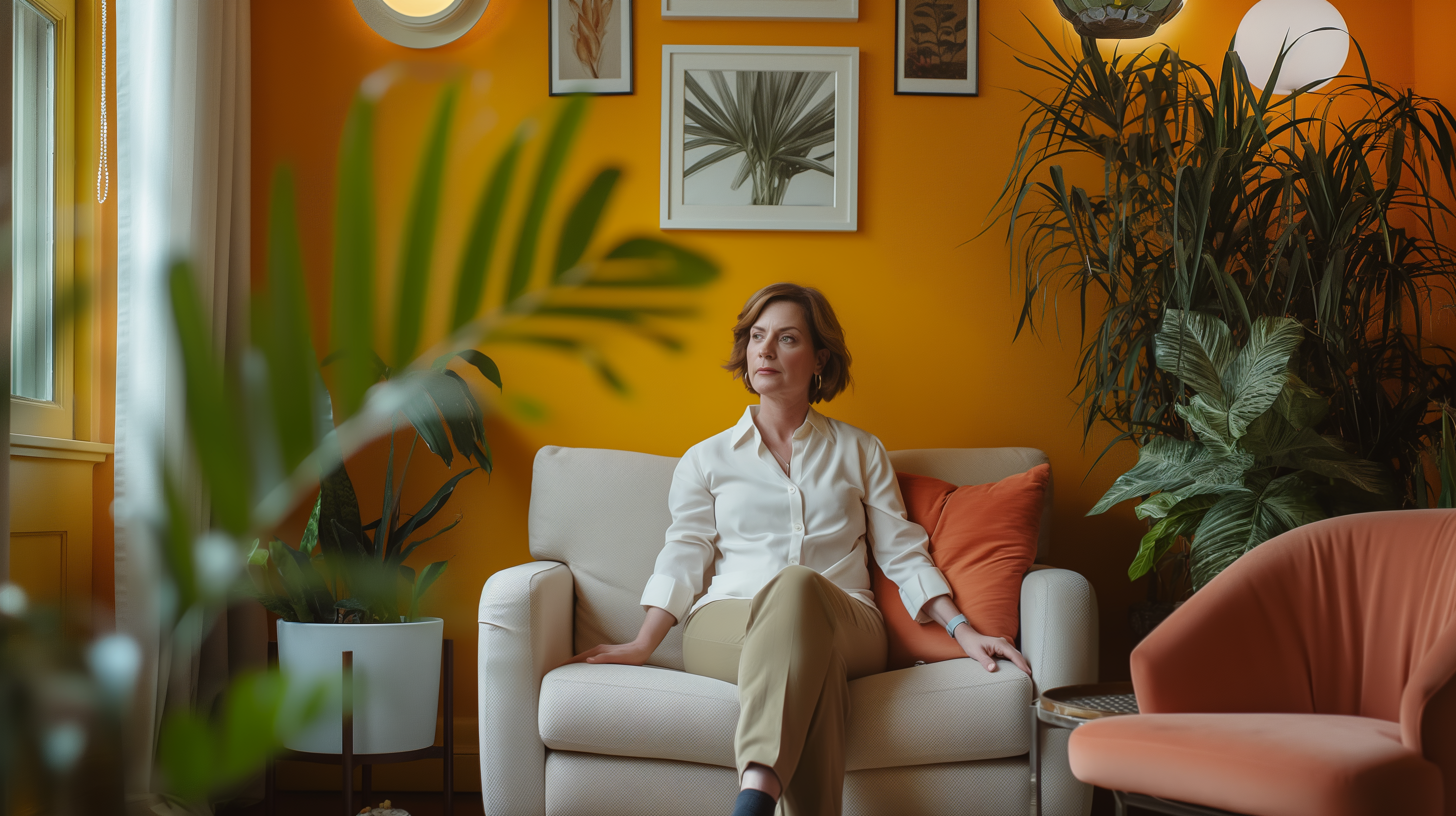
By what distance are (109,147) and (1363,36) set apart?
337 centimetres

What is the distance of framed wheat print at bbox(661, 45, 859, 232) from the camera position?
2.88 meters

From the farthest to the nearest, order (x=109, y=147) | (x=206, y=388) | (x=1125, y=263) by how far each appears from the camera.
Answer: (x=1125, y=263) → (x=109, y=147) → (x=206, y=388)

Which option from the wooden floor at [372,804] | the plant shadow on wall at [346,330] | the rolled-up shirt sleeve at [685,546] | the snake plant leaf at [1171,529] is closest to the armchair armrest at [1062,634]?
the snake plant leaf at [1171,529]

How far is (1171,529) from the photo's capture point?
7.19 ft

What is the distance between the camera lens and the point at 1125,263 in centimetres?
261

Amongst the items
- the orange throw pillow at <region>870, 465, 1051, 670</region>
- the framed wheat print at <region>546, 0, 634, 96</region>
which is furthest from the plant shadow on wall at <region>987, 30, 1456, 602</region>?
the framed wheat print at <region>546, 0, 634, 96</region>

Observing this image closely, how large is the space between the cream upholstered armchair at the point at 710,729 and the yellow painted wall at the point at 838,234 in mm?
797

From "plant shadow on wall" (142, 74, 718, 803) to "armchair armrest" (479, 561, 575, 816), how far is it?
5.23 feet

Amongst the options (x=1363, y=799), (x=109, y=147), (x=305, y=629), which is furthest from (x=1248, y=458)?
(x=109, y=147)

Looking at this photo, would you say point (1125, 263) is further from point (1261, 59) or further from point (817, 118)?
point (817, 118)

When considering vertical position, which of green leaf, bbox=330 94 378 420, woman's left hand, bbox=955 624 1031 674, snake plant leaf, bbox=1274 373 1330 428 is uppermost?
green leaf, bbox=330 94 378 420

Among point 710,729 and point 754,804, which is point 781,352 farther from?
point 754,804

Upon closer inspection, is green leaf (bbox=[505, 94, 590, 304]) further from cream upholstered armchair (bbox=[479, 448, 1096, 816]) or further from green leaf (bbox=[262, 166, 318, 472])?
cream upholstered armchair (bbox=[479, 448, 1096, 816])

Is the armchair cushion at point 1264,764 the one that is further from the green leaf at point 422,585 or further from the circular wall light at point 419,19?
the circular wall light at point 419,19
